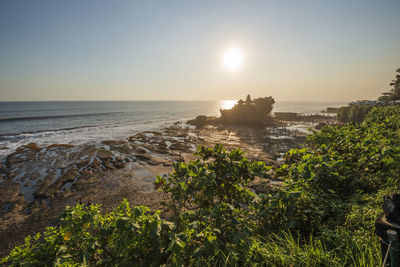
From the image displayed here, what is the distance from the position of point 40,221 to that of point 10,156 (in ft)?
59.7

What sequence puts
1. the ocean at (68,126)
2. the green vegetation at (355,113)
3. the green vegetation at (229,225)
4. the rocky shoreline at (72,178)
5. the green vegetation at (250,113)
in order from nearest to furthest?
the green vegetation at (229,225)
the rocky shoreline at (72,178)
the ocean at (68,126)
the green vegetation at (355,113)
the green vegetation at (250,113)

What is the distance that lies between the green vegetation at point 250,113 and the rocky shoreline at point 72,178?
25873 mm

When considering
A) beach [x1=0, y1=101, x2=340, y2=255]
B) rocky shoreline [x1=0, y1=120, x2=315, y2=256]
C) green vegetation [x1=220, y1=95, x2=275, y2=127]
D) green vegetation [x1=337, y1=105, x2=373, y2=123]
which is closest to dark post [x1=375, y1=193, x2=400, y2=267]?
beach [x1=0, y1=101, x2=340, y2=255]

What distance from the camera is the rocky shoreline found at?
10031 mm

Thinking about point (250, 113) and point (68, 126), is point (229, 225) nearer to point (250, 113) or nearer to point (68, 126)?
point (250, 113)

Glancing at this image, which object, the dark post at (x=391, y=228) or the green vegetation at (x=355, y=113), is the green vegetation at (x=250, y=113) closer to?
the green vegetation at (x=355, y=113)

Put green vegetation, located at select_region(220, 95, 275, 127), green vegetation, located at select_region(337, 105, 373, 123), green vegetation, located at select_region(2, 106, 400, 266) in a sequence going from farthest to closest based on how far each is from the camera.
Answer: green vegetation, located at select_region(220, 95, 275, 127)
green vegetation, located at select_region(337, 105, 373, 123)
green vegetation, located at select_region(2, 106, 400, 266)

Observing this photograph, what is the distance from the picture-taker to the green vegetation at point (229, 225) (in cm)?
235

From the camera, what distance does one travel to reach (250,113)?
50156 mm

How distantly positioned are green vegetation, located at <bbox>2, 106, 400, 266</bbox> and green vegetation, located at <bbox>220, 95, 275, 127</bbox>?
4686 centimetres

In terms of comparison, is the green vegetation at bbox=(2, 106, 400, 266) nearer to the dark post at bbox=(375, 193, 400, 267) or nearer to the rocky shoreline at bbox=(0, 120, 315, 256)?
the dark post at bbox=(375, 193, 400, 267)

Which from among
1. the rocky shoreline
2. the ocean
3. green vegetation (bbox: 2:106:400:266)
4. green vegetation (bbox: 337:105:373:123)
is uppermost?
green vegetation (bbox: 337:105:373:123)

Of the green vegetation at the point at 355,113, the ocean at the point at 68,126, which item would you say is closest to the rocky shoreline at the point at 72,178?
the ocean at the point at 68,126

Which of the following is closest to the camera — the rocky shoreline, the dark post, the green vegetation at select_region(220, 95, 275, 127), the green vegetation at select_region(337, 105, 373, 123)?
the dark post
